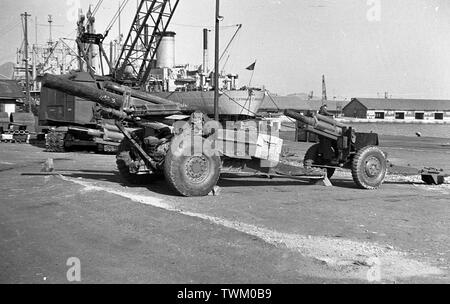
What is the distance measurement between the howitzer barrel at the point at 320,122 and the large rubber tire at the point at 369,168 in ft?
2.83

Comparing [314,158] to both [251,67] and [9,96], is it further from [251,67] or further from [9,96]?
[9,96]

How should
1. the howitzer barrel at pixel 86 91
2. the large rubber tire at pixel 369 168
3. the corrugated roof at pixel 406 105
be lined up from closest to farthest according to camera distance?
1. the howitzer barrel at pixel 86 91
2. the large rubber tire at pixel 369 168
3. the corrugated roof at pixel 406 105

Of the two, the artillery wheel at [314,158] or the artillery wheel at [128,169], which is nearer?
the artillery wheel at [128,169]

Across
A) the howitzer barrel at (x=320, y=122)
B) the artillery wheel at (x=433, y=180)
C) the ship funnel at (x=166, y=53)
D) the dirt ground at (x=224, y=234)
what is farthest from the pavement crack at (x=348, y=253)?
the ship funnel at (x=166, y=53)

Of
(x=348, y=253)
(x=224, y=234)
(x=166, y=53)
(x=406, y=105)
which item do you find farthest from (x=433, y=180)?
(x=406, y=105)

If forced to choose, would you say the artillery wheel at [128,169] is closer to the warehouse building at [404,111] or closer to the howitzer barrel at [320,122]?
the howitzer barrel at [320,122]

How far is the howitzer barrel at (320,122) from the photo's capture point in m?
11.4

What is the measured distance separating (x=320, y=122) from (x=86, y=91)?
536 centimetres

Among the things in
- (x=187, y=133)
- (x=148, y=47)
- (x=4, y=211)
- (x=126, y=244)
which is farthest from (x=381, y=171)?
(x=148, y=47)

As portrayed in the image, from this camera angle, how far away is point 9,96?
48000mm

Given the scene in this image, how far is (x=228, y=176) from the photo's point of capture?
13094mm
